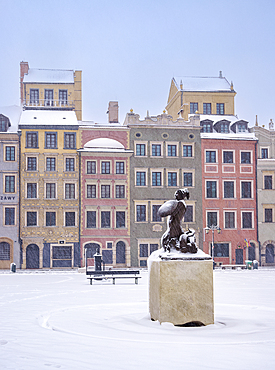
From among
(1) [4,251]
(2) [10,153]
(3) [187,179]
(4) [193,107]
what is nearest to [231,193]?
(3) [187,179]

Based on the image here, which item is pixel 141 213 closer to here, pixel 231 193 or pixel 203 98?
pixel 231 193

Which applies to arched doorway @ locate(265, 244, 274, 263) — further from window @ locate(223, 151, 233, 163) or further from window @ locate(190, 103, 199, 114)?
window @ locate(190, 103, 199, 114)

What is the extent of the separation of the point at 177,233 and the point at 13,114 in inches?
1560

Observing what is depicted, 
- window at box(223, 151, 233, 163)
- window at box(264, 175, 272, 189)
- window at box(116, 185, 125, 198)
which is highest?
window at box(223, 151, 233, 163)

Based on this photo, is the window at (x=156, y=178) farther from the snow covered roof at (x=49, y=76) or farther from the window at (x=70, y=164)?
the snow covered roof at (x=49, y=76)

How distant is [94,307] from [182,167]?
106 feet

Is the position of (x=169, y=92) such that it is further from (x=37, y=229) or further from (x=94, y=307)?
(x=94, y=307)

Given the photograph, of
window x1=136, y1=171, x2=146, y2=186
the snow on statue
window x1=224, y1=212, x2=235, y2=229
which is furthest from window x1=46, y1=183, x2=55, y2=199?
the snow on statue

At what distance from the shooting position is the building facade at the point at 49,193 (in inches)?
1706

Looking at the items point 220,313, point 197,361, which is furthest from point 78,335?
point 220,313

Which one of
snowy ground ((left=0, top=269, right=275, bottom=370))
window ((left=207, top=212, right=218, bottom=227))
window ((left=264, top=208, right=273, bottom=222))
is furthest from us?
window ((left=264, top=208, right=273, bottom=222))

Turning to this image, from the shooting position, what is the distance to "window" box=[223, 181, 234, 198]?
46.2 metres

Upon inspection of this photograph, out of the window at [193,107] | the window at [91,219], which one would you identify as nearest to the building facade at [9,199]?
the window at [91,219]

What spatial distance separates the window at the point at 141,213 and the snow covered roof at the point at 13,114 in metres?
12.7
